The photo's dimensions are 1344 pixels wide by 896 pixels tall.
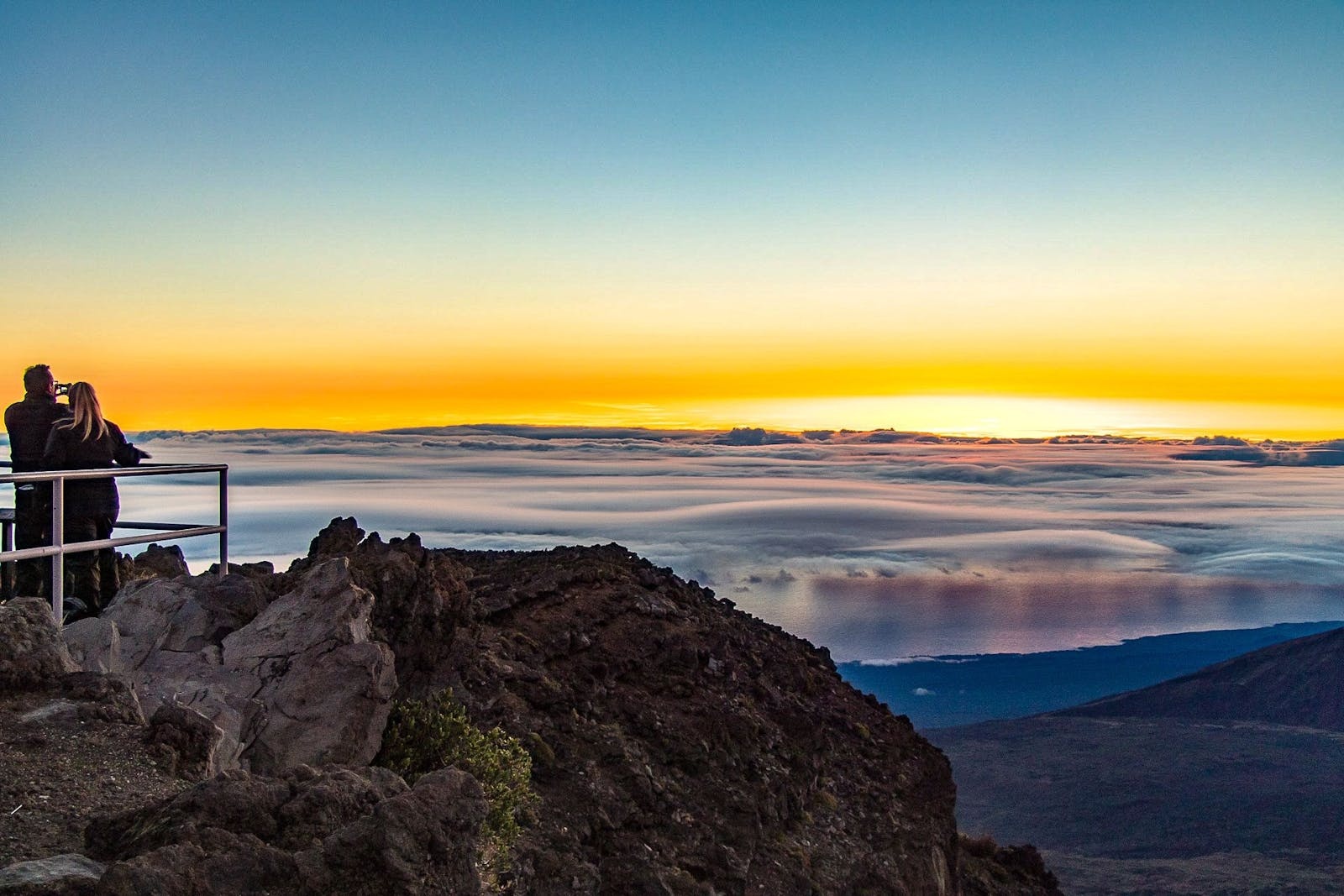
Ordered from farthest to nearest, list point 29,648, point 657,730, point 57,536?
point 657,730 → point 57,536 → point 29,648

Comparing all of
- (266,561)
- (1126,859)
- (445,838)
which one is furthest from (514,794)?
(1126,859)

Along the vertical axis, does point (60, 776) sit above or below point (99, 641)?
below

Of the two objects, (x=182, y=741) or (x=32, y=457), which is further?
(x=32, y=457)

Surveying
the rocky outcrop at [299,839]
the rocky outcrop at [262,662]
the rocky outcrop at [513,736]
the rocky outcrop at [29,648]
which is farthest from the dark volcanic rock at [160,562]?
the rocky outcrop at [299,839]

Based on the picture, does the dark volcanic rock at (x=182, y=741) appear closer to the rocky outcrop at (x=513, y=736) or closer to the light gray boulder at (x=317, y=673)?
the rocky outcrop at (x=513, y=736)

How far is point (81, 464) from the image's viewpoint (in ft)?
41.7

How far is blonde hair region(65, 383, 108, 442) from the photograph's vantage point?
41.1 ft

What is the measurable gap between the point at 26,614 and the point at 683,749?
27.4 ft

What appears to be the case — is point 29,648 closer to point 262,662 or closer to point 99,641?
point 99,641

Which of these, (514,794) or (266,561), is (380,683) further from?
(266,561)

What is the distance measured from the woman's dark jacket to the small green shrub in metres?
4.45

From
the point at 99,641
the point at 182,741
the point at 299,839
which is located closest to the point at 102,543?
the point at 99,641

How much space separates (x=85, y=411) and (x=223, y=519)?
2109mm

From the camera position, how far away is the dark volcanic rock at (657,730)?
12.0 m
